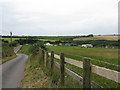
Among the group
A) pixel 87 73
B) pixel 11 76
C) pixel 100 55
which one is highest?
pixel 87 73

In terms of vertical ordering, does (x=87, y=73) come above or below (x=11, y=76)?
above

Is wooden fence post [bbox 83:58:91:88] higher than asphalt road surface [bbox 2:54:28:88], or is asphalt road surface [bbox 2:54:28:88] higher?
wooden fence post [bbox 83:58:91:88]

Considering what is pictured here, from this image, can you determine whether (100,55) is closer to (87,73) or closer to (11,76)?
(11,76)

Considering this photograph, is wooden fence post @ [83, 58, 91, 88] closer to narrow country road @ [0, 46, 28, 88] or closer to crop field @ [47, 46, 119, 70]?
crop field @ [47, 46, 119, 70]

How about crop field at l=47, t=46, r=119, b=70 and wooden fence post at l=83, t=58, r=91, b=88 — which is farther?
crop field at l=47, t=46, r=119, b=70

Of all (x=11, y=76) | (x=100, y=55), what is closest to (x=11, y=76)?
(x=11, y=76)

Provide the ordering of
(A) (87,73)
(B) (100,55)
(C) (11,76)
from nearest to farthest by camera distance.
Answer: (A) (87,73) < (C) (11,76) < (B) (100,55)

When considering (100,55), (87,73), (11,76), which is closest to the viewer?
(87,73)

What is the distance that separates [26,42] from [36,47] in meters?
75.9


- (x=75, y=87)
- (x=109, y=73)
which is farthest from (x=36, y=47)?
(x=109, y=73)

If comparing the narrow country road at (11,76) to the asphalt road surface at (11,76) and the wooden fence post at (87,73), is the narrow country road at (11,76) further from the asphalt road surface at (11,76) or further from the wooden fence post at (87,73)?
the wooden fence post at (87,73)

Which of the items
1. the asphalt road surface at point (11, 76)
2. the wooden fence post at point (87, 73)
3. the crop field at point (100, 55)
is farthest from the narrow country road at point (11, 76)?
the wooden fence post at point (87, 73)

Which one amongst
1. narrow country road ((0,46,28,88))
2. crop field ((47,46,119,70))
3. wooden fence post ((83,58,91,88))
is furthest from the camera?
crop field ((47,46,119,70))

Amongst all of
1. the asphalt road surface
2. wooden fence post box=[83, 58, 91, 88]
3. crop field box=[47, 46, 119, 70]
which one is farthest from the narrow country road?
wooden fence post box=[83, 58, 91, 88]
